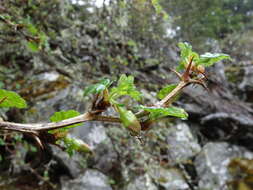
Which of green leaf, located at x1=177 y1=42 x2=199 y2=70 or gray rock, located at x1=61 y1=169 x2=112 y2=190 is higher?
green leaf, located at x1=177 y1=42 x2=199 y2=70

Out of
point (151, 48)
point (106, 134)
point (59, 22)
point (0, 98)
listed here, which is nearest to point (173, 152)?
point (106, 134)

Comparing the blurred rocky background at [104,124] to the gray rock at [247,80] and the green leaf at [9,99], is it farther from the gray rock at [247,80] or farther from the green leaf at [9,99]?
the green leaf at [9,99]

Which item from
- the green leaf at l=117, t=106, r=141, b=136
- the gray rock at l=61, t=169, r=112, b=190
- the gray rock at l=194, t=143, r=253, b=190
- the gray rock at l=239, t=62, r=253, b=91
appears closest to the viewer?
the green leaf at l=117, t=106, r=141, b=136

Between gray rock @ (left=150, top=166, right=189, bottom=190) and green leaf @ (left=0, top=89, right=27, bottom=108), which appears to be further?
gray rock @ (left=150, top=166, right=189, bottom=190)

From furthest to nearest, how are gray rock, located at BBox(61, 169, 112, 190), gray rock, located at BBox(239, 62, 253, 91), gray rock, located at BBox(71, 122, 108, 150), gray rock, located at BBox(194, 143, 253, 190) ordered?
gray rock, located at BBox(239, 62, 253, 91)
gray rock, located at BBox(194, 143, 253, 190)
gray rock, located at BBox(71, 122, 108, 150)
gray rock, located at BBox(61, 169, 112, 190)

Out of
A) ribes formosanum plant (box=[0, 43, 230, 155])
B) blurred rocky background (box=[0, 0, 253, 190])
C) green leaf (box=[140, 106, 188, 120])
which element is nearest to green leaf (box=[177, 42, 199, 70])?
ribes formosanum plant (box=[0, 43, 230, 155])

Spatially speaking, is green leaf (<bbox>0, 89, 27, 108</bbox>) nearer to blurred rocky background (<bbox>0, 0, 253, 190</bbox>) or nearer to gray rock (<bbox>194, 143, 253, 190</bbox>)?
blurred rocky background (<bbox>0, 0, 253, 190</bbox>)

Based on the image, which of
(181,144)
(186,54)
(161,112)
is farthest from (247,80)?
(161,112)
